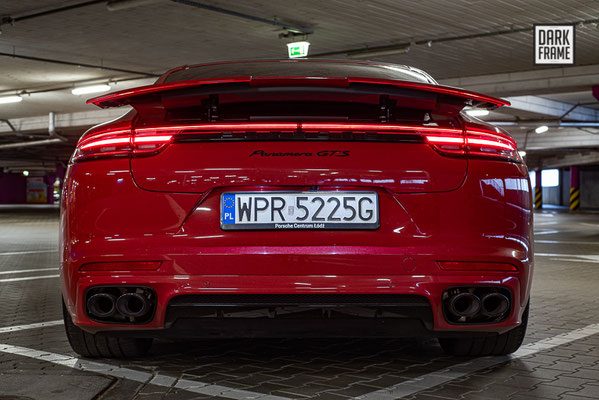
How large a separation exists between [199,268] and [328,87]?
875mm

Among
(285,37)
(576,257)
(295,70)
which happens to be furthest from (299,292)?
(285,37)

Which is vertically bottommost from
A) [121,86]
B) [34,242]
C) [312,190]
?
[34,242]

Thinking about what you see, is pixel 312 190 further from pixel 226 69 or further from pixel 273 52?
pixel 273 52

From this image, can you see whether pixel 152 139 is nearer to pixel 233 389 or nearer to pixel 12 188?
pixel 233 389

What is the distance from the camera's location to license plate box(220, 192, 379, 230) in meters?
2.99

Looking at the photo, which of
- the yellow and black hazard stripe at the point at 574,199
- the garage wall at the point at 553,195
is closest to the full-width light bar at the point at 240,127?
the yellow and black hazard stripe at the point at 574,199

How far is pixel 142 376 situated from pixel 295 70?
1.71 metres

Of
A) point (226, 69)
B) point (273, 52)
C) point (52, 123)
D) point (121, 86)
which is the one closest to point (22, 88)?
point (121, 86)

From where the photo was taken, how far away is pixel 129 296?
3057 millimetres

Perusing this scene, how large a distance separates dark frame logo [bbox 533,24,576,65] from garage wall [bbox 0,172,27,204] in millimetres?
75406

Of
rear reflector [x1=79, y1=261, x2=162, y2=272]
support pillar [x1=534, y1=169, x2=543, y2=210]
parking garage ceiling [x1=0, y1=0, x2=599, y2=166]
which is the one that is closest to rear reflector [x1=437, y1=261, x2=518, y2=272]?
rear reflector [x1=79, y1=261, x2=162, y2=272]

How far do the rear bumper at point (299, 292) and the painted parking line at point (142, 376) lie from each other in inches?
8.2

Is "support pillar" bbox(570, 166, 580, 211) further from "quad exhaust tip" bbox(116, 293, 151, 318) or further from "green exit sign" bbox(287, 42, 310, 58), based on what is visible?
"quad exhaust tip" bbox(116, 293, 151, 318)

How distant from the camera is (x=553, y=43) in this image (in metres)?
12.4
